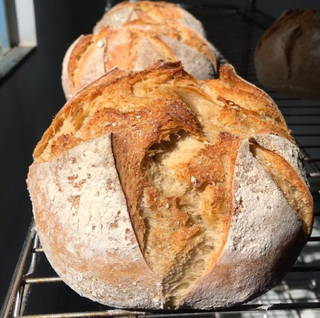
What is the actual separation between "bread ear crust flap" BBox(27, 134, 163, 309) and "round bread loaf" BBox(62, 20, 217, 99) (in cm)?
63

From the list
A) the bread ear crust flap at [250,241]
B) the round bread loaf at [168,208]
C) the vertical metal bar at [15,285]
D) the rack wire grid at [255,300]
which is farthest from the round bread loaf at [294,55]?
the vertical metal bar at [15,285]

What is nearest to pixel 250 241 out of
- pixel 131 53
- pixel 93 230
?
pixel 93 230

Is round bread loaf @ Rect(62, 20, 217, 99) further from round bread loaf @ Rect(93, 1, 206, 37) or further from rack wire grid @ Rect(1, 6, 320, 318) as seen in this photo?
rack wire grid @ Rect(1, 6, 320, 318)

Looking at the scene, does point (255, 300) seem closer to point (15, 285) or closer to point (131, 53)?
point (15, 285)

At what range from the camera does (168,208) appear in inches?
29.7

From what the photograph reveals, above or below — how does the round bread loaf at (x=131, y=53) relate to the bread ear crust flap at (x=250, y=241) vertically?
above

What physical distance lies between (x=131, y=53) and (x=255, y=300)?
0.94 metres

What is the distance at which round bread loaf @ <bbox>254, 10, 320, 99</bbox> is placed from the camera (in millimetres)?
1561

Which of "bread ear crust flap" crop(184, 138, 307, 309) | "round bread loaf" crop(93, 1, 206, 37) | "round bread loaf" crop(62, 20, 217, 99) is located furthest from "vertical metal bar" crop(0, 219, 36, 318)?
"round bread loaf" crop(93, 1, 206, 37)

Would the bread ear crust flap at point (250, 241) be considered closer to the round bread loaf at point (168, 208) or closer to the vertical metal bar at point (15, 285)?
the round bread loaf at point (168, 208)

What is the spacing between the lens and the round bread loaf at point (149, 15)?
1.63 m

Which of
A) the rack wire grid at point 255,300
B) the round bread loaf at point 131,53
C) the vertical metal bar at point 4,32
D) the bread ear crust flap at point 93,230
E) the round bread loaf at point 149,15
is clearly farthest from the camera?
the round bread loaf at point 149,15

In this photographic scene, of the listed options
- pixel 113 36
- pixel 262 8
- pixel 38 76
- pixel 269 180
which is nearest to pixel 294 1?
pixel 262 8

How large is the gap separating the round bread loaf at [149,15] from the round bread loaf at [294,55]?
0.31 metres
